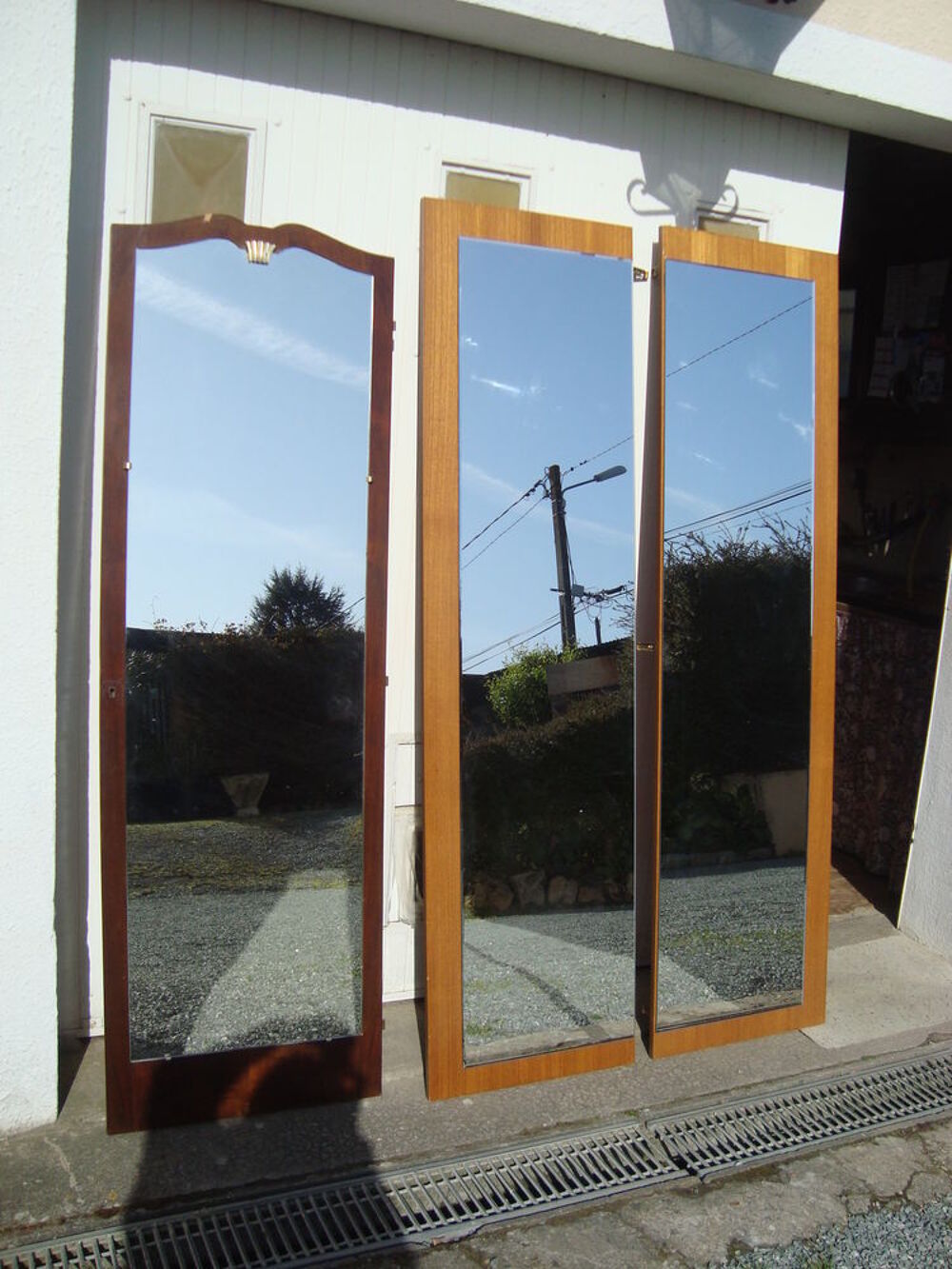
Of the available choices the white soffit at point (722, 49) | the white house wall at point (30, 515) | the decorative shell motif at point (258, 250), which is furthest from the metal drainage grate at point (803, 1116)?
the white soffit at point (722, 49)

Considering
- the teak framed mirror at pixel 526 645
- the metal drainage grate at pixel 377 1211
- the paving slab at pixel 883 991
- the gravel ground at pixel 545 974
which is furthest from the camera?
the paving slab at pixel 883 991

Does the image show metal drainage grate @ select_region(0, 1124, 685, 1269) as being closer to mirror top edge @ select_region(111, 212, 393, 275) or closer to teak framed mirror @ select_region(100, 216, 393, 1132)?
teak framed mirror @ select_region(100, 216, 393, 1132)

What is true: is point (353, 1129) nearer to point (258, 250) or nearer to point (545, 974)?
point (545, 974)

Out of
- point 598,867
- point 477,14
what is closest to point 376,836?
point 598,867

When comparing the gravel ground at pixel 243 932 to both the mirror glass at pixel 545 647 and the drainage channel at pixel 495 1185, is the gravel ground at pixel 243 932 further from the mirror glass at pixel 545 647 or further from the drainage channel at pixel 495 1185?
the drainage channel at pixel 495 1185

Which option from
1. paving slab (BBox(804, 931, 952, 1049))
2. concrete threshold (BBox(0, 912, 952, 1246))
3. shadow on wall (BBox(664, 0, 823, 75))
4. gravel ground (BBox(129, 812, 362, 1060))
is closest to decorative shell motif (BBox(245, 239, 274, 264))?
shadow on wall (BBox(664, 0, 823, 75))

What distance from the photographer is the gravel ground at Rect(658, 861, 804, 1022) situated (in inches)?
122

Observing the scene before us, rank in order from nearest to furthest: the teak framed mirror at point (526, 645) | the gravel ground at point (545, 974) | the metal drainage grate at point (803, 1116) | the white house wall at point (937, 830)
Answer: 1. the metal drainage grate at point (803, 1116)
2. the teak framed mirror at point (526, 645)
3. the gravel ground at point (545, 974)
4. the white house wall at point (937, 830)

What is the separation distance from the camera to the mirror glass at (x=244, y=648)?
264 cm

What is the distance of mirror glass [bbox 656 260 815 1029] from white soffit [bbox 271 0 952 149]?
599 mm

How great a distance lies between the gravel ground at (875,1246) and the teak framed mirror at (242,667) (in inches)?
42.4

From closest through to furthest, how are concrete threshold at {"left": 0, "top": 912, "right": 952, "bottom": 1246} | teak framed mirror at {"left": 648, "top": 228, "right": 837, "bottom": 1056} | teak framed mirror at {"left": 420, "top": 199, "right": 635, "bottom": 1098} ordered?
concrete threshold at {"left": 0, "top": 912, "right": 952, "bottom": 1246} < teak framed mirror at {"left": 420, "top": 199, "right": 635, "bottom": 1098} < teak framed mirror at {"left": 648, "top": 228, "right": 837, "bottom": 1056}

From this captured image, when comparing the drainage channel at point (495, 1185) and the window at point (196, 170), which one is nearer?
the drainage channel at point (495, 1185)

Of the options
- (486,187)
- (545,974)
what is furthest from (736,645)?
(486,187)
